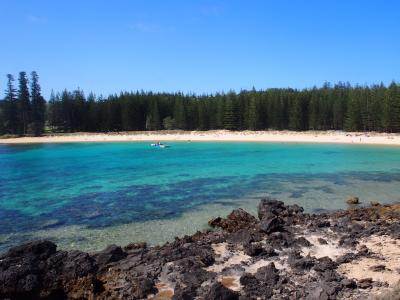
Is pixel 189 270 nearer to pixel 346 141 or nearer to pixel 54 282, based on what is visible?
pixel 54 282

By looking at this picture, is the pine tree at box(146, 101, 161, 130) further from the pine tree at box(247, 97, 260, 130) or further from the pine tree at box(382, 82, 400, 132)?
the pine tree at box(382, 82, 400, 132)

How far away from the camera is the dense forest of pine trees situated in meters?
94.9

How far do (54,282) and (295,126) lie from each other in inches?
3701

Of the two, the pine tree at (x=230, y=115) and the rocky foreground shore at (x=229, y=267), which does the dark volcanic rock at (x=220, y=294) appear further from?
the pine tree at (x=230, y=115)

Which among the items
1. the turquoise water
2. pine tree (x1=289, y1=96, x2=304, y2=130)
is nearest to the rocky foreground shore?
the turquoise water

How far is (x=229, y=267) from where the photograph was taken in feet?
43.3

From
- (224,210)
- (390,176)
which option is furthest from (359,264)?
(390,176)

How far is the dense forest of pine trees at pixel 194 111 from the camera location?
94875 mm

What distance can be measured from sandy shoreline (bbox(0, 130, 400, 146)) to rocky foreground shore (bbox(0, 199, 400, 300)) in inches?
2501

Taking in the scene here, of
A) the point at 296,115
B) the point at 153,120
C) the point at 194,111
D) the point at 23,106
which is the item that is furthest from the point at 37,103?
the point at 296,115

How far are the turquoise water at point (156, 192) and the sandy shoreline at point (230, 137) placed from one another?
28.4 metres

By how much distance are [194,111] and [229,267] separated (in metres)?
99.9

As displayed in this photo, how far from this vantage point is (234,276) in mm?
12664

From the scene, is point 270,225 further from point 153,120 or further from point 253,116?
point 153,120
